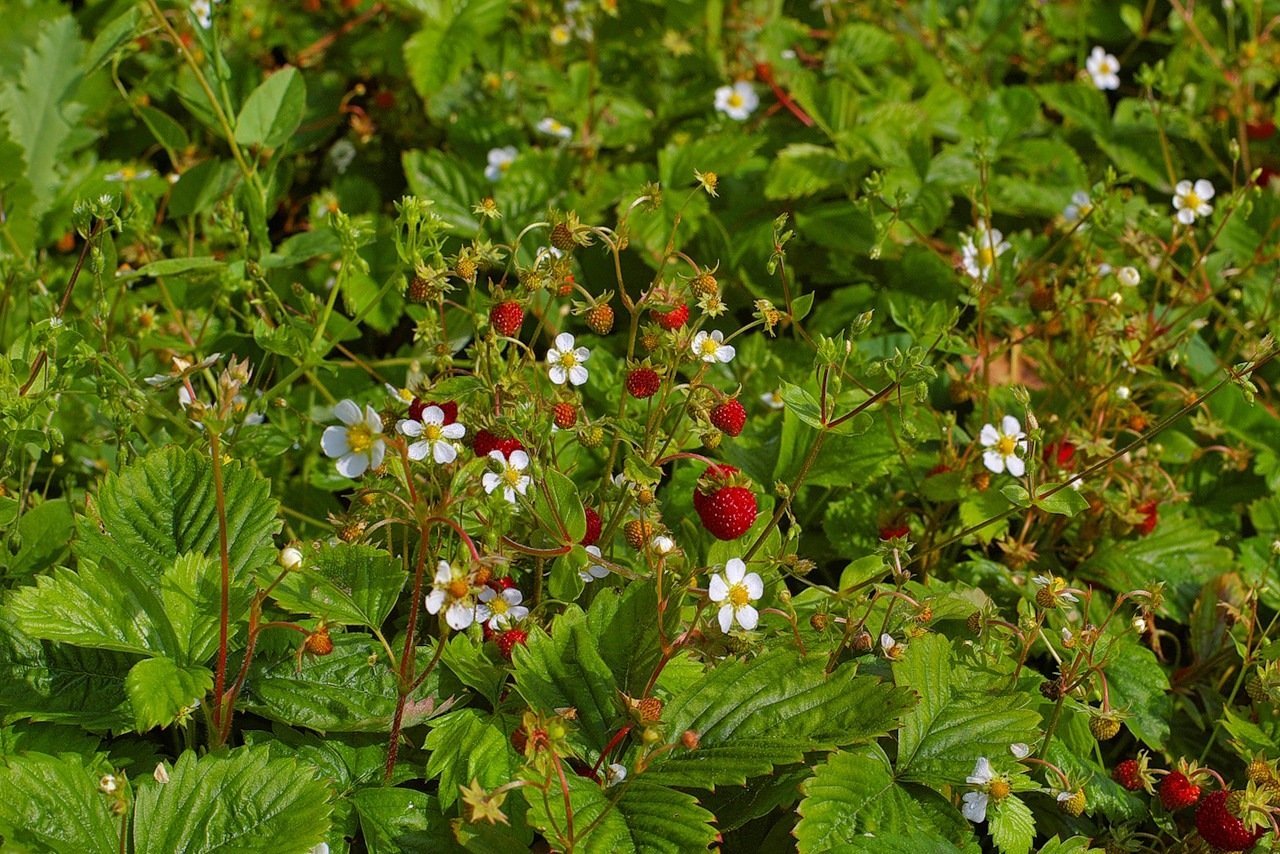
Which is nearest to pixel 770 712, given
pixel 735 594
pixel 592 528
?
pixel 735 594

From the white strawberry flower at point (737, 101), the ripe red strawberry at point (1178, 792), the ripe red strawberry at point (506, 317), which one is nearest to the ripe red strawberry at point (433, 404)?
the ripe red strawberry at point (506, 317)

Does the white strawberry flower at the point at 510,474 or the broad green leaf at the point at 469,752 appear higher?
the white strawberry flower at the point at 510,474

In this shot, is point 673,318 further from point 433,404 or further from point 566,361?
point 433,404

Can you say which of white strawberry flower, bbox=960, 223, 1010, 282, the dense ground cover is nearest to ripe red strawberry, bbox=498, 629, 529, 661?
the dense ground cover

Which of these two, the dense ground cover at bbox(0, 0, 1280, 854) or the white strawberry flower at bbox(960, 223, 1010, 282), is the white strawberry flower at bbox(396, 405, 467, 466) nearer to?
the dense ground cover at bbox(0, 0, 1280, 854)

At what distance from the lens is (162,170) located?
347cm

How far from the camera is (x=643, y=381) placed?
67.2 inches

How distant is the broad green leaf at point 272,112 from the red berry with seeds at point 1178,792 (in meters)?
1.97

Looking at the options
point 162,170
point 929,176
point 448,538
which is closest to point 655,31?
point 929,176

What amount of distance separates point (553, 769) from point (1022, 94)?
236 centimetres

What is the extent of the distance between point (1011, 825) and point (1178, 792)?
0.27 metres

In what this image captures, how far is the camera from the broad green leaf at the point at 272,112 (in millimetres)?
2455

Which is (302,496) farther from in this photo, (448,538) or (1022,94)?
(1022,94)

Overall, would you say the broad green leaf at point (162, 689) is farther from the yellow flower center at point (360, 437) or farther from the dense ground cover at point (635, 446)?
the yellow flower center at point (360, 437)
